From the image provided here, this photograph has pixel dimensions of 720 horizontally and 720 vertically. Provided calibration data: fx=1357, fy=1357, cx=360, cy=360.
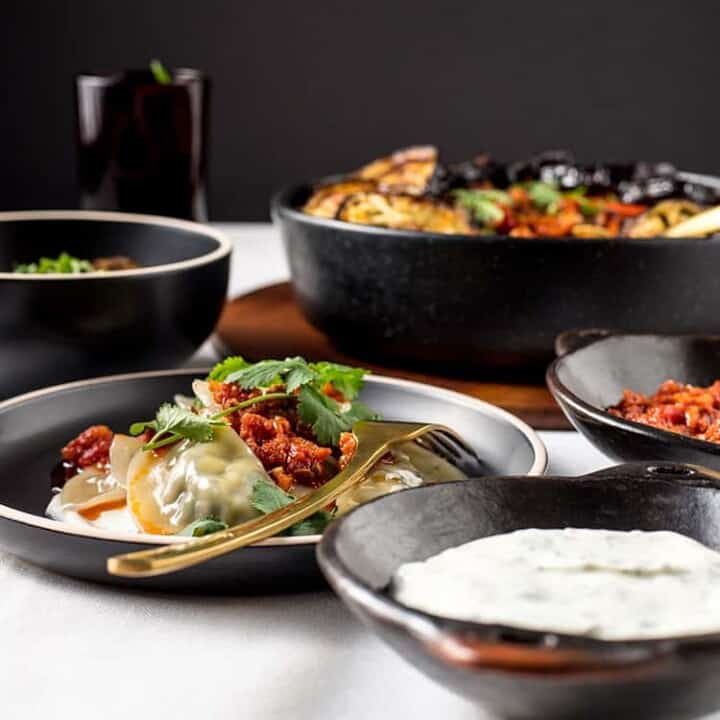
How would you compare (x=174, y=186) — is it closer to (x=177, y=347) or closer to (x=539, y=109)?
(x=177, y=347)

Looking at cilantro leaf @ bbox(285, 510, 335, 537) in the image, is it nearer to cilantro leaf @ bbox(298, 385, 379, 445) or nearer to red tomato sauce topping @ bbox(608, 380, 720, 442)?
cilantro leaf @ bbox(298, 385, 379, 445)

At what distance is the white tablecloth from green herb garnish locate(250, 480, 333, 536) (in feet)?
0.24

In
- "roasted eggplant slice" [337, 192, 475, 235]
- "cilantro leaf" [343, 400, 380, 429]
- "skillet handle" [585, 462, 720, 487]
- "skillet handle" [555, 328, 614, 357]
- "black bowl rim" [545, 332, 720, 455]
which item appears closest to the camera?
"skillet handle" [585, 462, 720, 487]

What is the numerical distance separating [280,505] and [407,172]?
5.26 feet

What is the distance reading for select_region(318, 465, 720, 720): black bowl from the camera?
88 centimetres

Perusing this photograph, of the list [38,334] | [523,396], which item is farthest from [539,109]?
[38,334]

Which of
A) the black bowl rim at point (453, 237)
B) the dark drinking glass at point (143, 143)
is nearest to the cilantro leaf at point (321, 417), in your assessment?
the black bowl rim at point (453, 237)

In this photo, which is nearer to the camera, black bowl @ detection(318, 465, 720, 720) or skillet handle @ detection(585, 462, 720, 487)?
black bowl @ detection(318, 465, 720, 720)

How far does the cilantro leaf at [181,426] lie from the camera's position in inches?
59.4

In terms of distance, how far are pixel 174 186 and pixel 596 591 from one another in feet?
6.59

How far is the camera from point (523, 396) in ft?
7.05

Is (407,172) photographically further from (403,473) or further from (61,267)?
(403,473)

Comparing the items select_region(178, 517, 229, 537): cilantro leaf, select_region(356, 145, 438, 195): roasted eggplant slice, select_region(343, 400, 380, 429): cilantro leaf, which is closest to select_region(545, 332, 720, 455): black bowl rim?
select_region(343, 400, 380, 429): cilantro leaf

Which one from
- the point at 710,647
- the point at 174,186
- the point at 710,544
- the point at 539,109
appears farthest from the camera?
the point at 539,109
